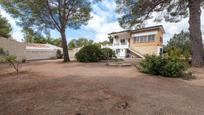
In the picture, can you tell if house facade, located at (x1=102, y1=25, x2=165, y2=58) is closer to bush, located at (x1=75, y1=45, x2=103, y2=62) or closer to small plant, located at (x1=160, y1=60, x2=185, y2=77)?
bush, located at (x1=75, y1=45, x2=103, y2=62)

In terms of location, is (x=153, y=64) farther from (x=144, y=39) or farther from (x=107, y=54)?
(x=144, y=39)

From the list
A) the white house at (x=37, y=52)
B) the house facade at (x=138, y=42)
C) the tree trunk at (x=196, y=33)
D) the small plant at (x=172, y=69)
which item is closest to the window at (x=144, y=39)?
the house facade at (x=138, y=42)

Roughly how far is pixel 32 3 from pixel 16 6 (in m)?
2.16

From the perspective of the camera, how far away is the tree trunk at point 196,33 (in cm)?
1349

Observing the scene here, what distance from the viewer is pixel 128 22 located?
16.5m

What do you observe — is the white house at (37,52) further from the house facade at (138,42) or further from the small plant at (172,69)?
the small plant at (172,69)

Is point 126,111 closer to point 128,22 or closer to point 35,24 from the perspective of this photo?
point 128,22

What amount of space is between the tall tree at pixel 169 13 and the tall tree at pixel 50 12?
17.9 ft

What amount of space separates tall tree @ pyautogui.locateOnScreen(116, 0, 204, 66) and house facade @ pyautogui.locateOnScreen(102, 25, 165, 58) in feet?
35.0

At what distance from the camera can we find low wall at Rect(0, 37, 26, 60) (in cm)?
2117

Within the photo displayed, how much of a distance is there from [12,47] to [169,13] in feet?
65.7

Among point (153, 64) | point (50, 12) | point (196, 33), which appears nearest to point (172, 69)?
point (153, 64)

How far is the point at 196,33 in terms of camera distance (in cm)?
1354

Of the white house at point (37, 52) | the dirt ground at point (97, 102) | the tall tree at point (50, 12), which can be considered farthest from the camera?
the white house at point (37, 52)
